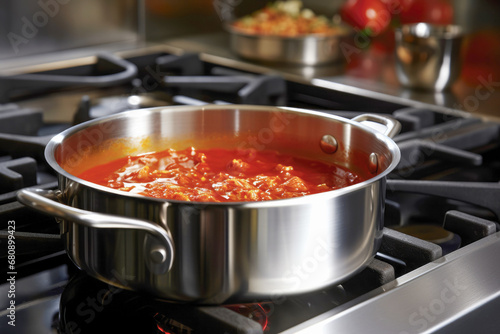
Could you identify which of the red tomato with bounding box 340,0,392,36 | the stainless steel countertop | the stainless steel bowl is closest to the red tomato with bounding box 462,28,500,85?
the stainless steel countertop

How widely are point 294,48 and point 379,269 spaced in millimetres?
961

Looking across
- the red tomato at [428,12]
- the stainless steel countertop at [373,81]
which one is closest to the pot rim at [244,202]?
the stainless steel countertop at [373,81]

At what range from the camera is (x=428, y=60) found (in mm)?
1406

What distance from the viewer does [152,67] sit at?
1.64 metres

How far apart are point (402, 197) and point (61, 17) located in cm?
109

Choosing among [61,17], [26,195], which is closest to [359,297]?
[26,195]

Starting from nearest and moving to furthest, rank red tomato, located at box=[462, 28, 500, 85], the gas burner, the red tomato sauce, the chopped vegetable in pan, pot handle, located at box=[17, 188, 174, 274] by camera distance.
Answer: pot handle, located at box=[17, 188, 174, 274], the red tomato sauce, the gas burner, red tomato, located at box=[462, 28, 500, 85], the chopped vegetable in pan

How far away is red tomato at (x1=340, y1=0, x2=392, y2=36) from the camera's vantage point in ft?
5.50

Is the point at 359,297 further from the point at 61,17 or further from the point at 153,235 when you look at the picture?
the point at 61,17

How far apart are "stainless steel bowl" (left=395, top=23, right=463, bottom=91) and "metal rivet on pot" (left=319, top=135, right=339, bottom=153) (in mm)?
635

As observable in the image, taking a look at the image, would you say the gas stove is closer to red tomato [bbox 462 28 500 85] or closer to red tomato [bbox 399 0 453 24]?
red tomato [bbox 462 28 500 85]

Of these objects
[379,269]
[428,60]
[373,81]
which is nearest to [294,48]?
[373,81]

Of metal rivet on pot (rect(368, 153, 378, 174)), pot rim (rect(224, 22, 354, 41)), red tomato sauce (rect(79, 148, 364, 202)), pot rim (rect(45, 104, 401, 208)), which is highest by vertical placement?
pot rim (rect(224, 22, 354, 41))

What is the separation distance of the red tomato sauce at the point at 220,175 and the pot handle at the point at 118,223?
0.12 metres
